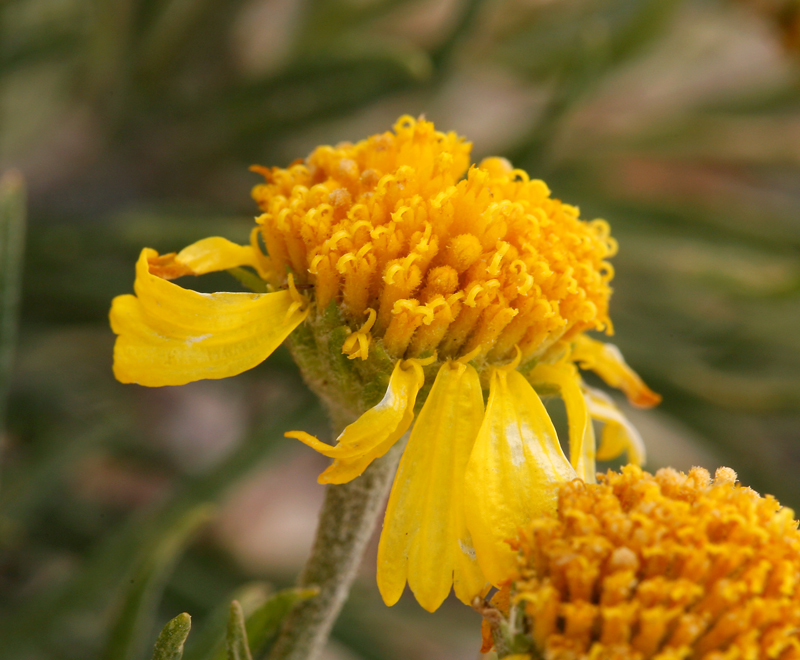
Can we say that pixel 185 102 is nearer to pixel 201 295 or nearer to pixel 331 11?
pixel 331 11

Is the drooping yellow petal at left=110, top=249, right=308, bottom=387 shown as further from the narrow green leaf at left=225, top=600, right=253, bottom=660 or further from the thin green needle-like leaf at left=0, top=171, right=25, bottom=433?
the thin green needle-like leaf at left=0, top=171, right=25, bottom=433

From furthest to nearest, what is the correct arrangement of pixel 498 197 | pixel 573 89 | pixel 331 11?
pixel 331 11
pixel 573 89
pixel 498 197

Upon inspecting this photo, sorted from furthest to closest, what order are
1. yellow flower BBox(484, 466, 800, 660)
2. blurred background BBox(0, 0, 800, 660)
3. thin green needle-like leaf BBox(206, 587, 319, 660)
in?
1. blurred background BBox(0, 0, 800, 660)
2. thin green needle-like leaf BBox(206, 587, 319, 660)
3. yellow flower BBox(484, 466, 800, 660)

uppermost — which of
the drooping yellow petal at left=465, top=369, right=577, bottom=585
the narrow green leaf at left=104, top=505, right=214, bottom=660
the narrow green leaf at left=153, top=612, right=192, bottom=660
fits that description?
the drooping yellow petal at left=465, top=369, right=577, bottom=585

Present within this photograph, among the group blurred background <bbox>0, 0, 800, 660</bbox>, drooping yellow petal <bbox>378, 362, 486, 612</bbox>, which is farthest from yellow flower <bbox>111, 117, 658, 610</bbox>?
blurred background <bbox>0, 0, 800, 660</bbox>

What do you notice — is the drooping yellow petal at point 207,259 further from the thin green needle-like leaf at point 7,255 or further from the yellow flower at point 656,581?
the yellow flower at point 656,581

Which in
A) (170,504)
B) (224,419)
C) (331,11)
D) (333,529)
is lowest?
(224,419)

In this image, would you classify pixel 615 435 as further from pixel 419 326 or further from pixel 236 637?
pixel 236 637

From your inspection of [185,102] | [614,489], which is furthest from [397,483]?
[185,102]
